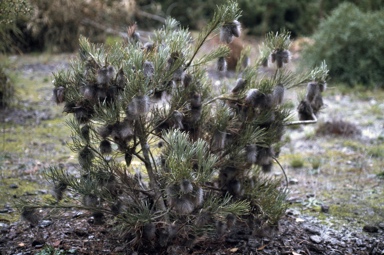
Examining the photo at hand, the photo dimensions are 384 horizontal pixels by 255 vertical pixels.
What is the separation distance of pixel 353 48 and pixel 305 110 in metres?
5.11

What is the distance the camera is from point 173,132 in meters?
2.34

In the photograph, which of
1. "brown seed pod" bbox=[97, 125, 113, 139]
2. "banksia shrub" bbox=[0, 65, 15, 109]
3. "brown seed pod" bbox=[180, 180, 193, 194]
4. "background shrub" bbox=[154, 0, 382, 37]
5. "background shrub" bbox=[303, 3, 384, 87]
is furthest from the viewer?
"background shrub" bbox=[154, 0, 382, 37]

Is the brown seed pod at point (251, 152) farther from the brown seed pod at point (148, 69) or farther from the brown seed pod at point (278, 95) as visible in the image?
the brown seed pod at point (148, 69)

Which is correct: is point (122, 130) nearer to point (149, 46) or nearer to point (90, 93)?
point (90, 93)

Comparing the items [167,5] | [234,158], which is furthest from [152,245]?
[167,5]

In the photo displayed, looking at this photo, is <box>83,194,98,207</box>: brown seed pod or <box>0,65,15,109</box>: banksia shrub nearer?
<box>83,194,98,207</box>: brown seed pod

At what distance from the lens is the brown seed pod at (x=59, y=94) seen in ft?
8.32

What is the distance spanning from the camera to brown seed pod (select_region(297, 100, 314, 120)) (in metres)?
3.04

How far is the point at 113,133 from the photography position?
2.41m

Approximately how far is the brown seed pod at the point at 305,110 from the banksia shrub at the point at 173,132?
16 cm

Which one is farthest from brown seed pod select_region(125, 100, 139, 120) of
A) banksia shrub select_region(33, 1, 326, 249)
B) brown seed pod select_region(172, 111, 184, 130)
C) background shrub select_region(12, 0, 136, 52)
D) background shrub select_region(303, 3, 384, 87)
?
background shrub select_region(12, 0, 136, 52)

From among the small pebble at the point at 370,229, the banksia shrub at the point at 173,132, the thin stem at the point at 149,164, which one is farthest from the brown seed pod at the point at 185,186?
the small pebble at the point at 370,229

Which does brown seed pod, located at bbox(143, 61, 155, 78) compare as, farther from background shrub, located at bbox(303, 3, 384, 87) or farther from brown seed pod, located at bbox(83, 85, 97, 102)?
background shrub, located at bbox(303, 3, 384, 87)

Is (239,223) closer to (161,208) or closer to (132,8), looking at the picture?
(161,208)
